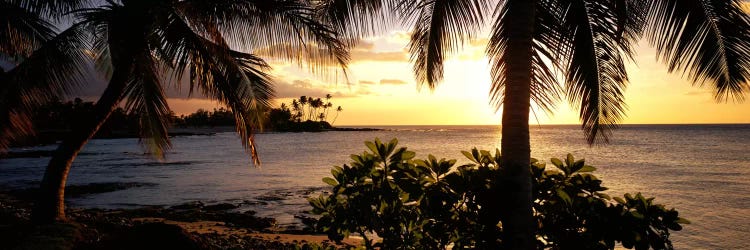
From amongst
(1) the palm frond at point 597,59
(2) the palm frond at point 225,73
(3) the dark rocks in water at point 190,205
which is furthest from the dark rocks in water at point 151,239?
(3) the dark rocks in water at point 190,205

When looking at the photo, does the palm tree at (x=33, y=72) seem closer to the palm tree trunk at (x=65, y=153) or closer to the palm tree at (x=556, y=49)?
the palm tree trunk at (x=65, y=153)

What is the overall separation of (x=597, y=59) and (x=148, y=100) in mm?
7381

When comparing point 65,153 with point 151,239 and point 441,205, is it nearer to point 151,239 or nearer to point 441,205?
point 151,239

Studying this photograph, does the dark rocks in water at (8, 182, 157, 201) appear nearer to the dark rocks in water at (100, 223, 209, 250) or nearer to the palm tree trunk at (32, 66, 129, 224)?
the palm tree trunk at (32, 66, 129, 224)

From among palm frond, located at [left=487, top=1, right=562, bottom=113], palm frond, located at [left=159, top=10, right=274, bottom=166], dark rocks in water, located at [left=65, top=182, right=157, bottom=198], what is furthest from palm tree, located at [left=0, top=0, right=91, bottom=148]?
dark rocks in water, located at [left=65, top=182, right=157, bottom=198]

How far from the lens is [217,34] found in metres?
8.06

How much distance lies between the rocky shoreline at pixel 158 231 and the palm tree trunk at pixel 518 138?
1.58m

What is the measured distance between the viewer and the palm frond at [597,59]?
577 centimetres

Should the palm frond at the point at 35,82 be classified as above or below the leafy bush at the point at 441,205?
above

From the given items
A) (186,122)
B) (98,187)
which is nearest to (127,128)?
(98,187)

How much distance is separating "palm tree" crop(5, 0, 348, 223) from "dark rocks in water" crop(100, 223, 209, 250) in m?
2.14

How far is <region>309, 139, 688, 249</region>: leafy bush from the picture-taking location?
3.55 meters

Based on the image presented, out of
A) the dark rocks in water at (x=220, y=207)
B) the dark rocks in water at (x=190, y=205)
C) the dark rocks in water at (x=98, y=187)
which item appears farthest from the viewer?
the dark rocks in water at (x=98, y=187)

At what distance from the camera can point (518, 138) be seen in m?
3.88
